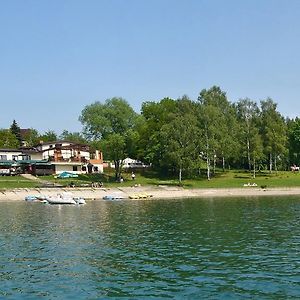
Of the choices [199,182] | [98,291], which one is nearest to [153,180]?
[199,182]

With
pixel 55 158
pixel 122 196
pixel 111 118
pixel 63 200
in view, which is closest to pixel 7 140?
pixel 55 158

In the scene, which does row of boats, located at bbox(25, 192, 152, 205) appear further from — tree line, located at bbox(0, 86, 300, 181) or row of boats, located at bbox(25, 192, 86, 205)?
tree line, located at bbox(0, 86, 300, 181)

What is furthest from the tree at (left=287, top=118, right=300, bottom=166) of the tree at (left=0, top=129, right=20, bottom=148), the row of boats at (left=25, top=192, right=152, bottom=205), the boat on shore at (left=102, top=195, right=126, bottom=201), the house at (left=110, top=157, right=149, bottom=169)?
the tree at (left=0, top=129, right=20, bottom=148)

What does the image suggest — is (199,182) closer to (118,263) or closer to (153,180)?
(153,180)

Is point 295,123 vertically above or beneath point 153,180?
above

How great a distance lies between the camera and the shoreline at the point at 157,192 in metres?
95.8

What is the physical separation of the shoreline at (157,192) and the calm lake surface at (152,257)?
116 ft

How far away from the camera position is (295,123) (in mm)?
153250

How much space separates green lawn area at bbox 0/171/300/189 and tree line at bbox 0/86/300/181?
278 centimetres

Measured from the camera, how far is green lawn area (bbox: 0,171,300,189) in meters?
109

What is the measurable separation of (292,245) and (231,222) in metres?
15.5

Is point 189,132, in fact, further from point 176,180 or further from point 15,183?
point 15,183

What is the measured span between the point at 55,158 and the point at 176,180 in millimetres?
35239

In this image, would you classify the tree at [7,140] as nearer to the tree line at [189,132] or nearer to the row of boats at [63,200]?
the tree line at [189,132]
